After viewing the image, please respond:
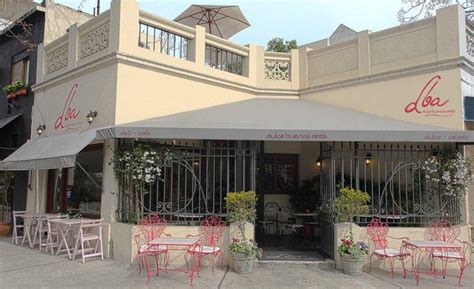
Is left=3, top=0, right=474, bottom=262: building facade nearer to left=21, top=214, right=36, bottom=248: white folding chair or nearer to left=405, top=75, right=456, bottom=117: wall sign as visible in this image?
left=405, top=75, right=456, bottom=117: wall sign

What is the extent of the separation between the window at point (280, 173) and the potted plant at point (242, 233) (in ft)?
15.3

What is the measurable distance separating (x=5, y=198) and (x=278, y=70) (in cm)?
935

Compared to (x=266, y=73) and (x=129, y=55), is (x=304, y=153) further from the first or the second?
(x=129, y=55)

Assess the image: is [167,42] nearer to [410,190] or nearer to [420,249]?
[410,190]

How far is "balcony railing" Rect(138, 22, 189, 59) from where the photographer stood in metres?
8.89

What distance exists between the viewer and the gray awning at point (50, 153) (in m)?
7.52

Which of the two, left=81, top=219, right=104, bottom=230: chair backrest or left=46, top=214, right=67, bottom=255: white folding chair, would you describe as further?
left=46, top=214, right=67, bottom=255: white folding chair

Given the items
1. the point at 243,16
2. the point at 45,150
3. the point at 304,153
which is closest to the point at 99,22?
the point at 45,150

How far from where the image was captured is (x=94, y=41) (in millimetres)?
8984

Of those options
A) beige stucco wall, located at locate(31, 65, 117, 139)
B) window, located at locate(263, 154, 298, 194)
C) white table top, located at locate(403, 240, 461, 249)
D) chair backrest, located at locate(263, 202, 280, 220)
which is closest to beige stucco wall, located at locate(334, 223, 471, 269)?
white table top, located at locate(403, 240, 461, 249)

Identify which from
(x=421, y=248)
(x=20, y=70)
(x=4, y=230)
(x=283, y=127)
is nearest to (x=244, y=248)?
(x=283, y=127)

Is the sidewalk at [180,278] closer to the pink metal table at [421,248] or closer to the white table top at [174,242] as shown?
the pink metal table at [421,248]

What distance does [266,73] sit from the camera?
10.7 metres

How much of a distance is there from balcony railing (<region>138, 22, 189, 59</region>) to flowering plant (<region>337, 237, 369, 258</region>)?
5.56 metres
